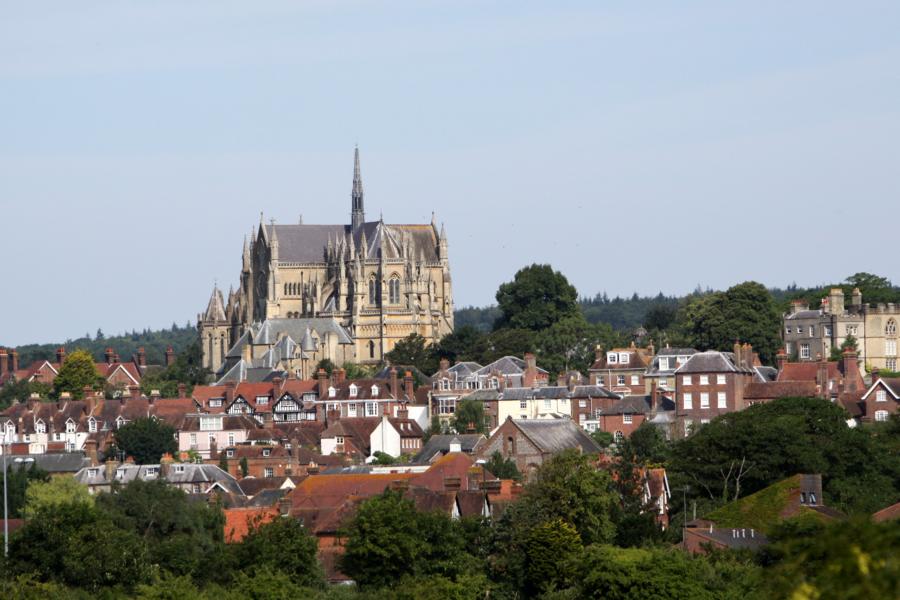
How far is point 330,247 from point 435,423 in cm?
5106

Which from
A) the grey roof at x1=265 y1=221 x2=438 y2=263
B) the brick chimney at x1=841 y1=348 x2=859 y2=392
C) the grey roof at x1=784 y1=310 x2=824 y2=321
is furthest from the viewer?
the grey roof at x1=265 y1=221 x2=438 y2=263

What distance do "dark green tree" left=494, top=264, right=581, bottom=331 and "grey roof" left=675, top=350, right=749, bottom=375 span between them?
35.0m

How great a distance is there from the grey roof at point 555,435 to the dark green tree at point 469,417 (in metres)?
11.6

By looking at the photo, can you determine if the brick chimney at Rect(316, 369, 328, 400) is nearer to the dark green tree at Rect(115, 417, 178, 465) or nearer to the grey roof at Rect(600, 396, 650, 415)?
the dark green tree at Rect(115, 417, 178, 465)

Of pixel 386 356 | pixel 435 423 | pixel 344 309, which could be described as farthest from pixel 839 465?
pixel 344 309

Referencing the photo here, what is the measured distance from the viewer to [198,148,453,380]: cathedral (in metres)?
133

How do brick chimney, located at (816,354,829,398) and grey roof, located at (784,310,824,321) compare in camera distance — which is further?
grey roof, located at (784,310,824,321)

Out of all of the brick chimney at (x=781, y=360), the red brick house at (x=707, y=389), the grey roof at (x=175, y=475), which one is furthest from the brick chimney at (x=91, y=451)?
the brick chimney at (x=781, y=360)

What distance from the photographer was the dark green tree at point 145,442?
96.9 m

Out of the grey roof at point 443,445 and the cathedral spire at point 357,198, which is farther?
the cathedral spire at point 357,198

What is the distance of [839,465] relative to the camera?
218 ft

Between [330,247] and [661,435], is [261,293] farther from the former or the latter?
[661,435]

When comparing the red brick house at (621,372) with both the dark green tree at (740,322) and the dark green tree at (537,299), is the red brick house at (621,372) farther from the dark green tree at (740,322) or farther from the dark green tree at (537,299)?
the dark green tree at (537,299)

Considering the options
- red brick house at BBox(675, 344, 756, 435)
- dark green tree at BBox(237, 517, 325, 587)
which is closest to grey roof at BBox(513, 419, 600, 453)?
red brick house at BBox(675, 344, 756, 435)
